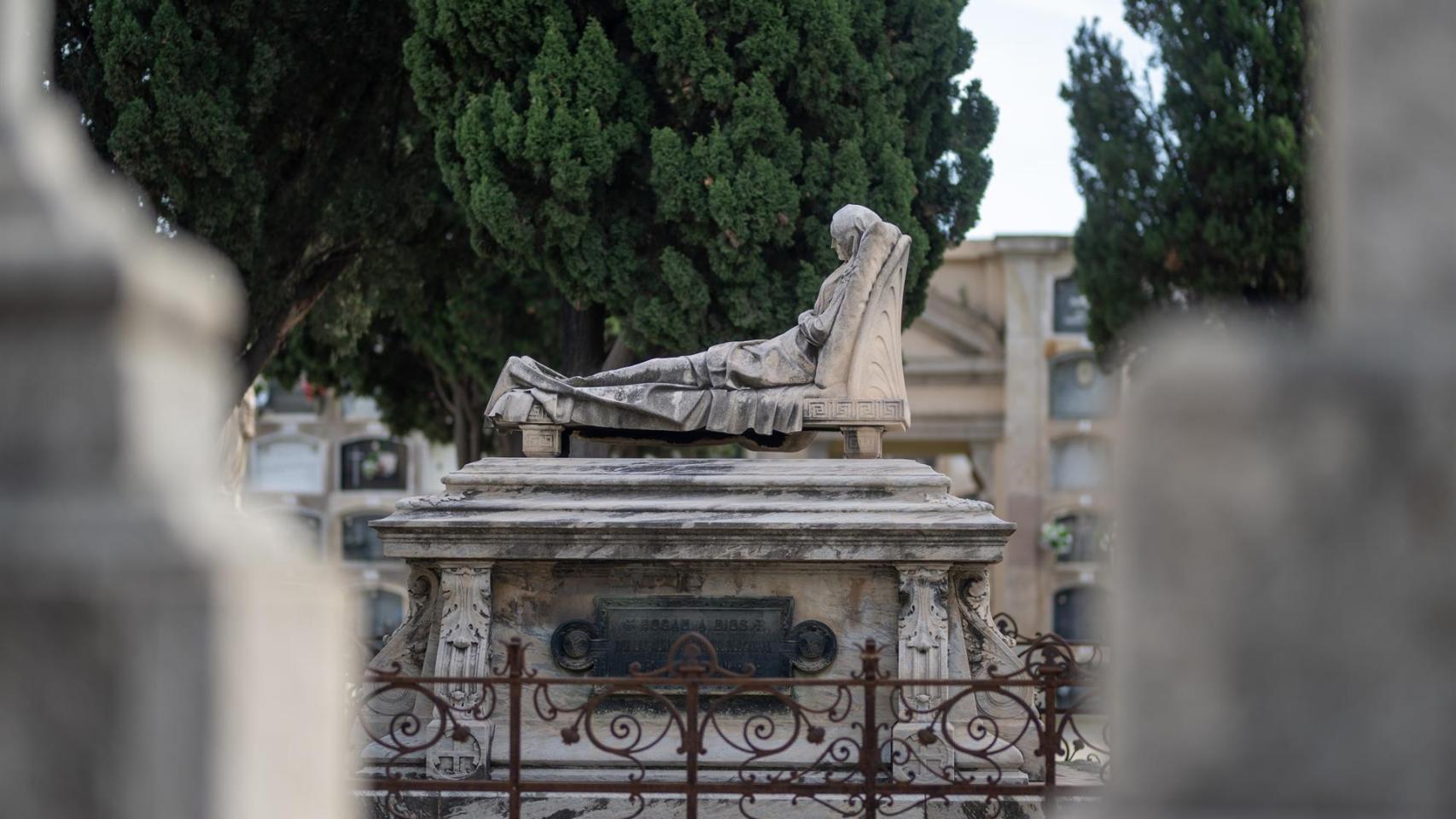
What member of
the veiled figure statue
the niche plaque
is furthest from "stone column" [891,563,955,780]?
the veiled figure statue

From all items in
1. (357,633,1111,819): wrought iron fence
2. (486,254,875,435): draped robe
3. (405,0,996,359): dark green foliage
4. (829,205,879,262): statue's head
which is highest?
(405,0,996,359): dark green foliage

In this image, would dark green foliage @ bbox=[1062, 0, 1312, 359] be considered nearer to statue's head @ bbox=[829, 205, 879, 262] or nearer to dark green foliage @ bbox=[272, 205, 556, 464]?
dark green foliage @ bbox=[272, 205, 556, 464]

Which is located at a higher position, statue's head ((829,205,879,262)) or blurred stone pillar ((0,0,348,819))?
statue's head ((829,205,879,262))

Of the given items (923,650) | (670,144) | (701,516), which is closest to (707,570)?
(701,516)

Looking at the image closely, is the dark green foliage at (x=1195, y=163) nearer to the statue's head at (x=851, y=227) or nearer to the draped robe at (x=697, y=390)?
the statue's head at (x=851, y=227)

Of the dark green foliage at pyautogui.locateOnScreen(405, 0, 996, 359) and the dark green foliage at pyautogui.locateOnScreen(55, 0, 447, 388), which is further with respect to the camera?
the dark green foliage at pyautogui.locateOnScreen(55, 0, 447, 388)

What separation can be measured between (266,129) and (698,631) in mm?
9866

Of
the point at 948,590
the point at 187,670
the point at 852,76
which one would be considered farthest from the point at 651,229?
the point at 187,670

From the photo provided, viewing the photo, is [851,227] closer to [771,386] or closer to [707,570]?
[771,386]

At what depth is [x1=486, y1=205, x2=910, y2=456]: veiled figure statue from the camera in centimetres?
878

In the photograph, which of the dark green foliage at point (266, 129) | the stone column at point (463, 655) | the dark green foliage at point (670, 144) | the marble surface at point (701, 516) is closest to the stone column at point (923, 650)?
the marble surface at point (701, 516)

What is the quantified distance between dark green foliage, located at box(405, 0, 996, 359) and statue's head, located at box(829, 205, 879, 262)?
4.93 m

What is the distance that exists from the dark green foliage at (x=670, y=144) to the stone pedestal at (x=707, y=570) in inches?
242

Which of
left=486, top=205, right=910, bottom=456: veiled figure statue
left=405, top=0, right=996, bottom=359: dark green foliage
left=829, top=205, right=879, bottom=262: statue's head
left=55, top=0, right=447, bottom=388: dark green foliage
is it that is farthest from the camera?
left=55, top=0, right=447, bottom=388: dark green foliage
